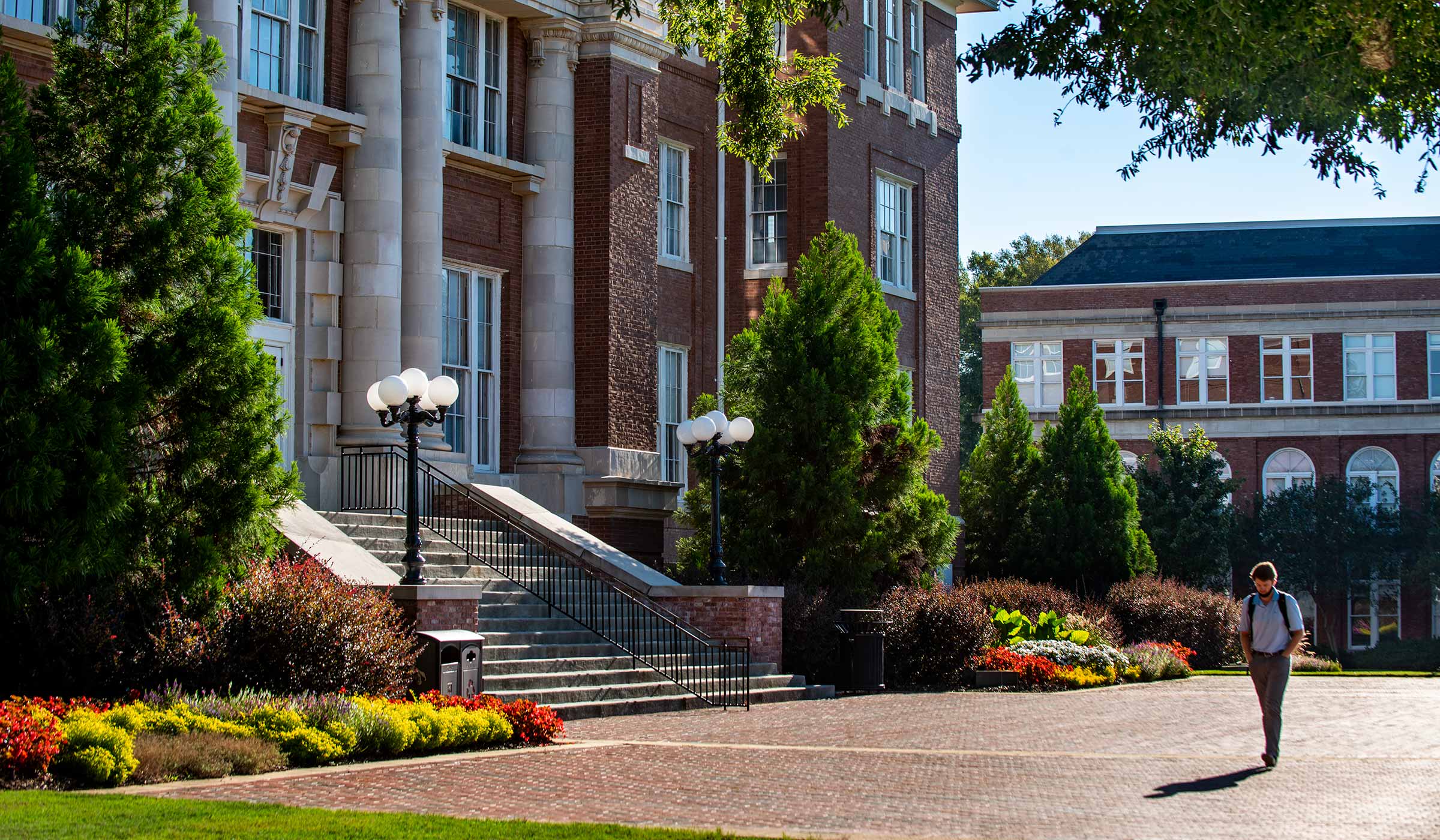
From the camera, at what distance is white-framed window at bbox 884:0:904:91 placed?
113ft

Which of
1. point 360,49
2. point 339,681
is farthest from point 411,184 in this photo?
point 339,681

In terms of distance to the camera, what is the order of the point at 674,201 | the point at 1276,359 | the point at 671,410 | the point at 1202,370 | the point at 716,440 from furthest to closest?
the point at 1202,370, the point at 1276,359, the point at 674,201, the point at 671,410, the point at 716,440

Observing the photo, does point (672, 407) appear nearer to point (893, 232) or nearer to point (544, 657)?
point (893, 232)

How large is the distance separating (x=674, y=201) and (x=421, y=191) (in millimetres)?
6810

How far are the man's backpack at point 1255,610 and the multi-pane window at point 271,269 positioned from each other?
1425 cm

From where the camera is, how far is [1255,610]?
14.1m

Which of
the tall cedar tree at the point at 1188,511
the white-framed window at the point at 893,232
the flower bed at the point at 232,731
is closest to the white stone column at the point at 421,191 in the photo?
the flower bed at the point at 232,731

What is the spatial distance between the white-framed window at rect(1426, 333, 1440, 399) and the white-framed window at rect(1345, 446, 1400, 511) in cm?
247

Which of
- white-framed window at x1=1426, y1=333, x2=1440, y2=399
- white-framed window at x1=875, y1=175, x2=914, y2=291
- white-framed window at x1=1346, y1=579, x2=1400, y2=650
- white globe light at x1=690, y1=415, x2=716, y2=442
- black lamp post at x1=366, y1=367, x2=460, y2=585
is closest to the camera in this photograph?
black lamp post at x1=366, y1=367, x2=460, y2=585

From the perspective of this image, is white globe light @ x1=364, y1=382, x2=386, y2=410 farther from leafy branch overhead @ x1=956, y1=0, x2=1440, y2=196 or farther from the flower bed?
leafy branch overhead @ x1=956, y1=0, x2=1440, y2=196

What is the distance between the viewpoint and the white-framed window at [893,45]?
113ft

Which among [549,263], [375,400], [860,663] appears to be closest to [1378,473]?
[549,263]

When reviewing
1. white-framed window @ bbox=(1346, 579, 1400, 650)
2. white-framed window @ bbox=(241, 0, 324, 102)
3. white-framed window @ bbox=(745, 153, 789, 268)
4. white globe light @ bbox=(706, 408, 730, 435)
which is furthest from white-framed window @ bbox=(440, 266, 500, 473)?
white-framed window @ bbox=(1346, 579, 1400, 650)

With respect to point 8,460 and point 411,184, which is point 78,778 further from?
point 411,184
